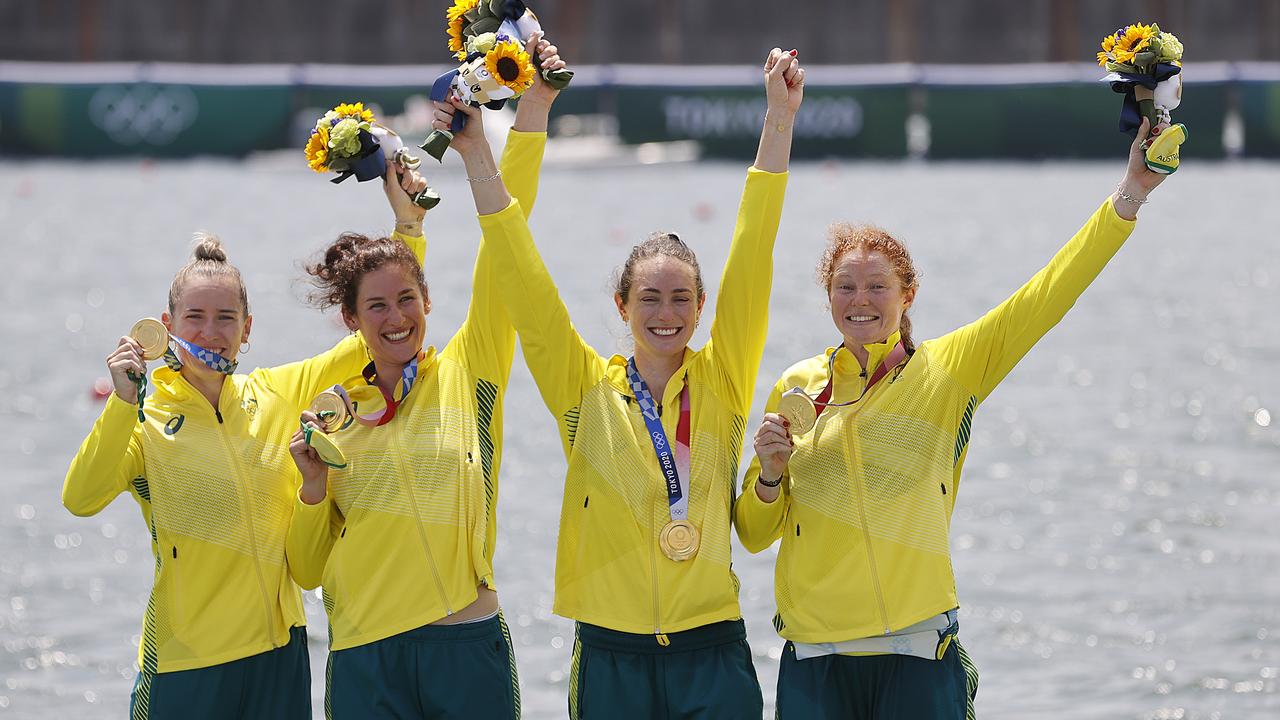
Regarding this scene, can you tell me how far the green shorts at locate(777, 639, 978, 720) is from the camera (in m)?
3.96

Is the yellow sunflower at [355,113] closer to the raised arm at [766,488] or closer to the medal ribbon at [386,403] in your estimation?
the medal ribbon at [386,403]

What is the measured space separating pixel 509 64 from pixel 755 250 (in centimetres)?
77

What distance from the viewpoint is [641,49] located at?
113ft

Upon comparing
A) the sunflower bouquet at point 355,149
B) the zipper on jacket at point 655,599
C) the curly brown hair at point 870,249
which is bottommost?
the zipper on jacket at point 655,599

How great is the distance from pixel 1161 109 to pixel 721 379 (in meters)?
1.28

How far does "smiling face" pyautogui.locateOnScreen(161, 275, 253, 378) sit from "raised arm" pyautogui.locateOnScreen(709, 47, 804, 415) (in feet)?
4.05

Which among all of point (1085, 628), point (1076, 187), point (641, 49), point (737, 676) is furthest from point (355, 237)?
point (641, 49)

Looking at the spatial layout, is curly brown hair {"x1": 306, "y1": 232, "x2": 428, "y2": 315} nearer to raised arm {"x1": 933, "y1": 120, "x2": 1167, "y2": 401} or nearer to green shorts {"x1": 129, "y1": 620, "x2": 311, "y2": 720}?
green shorts {"x1": 129, "y1": 620, "x2": 311, "y2": 720}

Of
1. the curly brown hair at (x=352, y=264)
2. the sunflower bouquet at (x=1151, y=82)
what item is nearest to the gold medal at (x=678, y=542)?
the curly brown hair at (x=352, y=264)

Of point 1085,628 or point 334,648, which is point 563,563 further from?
point 1085,628

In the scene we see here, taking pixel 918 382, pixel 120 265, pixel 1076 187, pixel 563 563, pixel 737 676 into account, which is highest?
pixel 1076 187

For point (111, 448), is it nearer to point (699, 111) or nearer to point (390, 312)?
point (390, 312)

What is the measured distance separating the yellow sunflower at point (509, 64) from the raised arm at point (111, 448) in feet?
3.58

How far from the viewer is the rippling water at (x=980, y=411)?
7395mm
